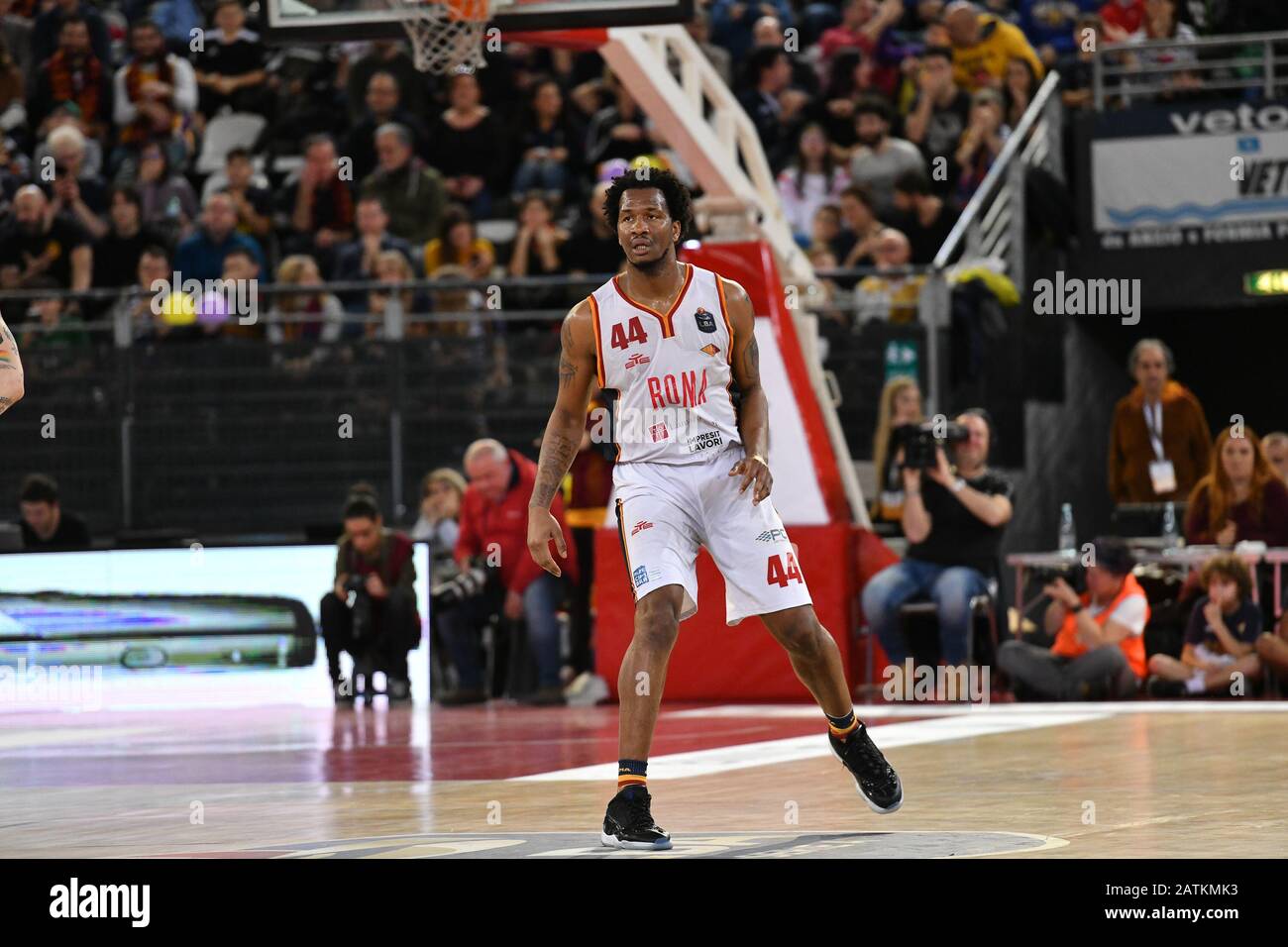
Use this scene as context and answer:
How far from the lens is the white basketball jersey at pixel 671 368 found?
291 inches

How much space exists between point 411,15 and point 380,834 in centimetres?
741

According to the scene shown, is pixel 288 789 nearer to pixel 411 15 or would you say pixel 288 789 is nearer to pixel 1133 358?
pixel 411 15

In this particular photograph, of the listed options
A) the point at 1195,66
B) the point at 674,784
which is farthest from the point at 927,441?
the point at 1195,66

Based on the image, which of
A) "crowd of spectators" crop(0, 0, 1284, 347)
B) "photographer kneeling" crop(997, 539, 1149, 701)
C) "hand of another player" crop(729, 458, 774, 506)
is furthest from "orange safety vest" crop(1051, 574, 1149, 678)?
"hand of another player" crop(729, 458, 774, 506)

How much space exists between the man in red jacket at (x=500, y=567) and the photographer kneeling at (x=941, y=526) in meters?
2.30

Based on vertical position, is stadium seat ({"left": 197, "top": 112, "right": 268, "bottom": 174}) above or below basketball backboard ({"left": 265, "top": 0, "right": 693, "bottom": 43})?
above

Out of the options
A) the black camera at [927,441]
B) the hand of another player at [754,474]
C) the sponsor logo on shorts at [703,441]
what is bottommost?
the hand of another player at [754,474]

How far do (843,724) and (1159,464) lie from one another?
955 centimetres

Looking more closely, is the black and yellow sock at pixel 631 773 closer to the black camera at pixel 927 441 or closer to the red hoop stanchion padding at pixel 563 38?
the red hoop stanchion padding at pixel 563 38

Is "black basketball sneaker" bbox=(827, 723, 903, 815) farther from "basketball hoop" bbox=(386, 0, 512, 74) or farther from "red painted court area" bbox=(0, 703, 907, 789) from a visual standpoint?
"basketball hoop" bbox=(386, 0, 512, 74)

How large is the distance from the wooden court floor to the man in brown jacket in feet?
12.2

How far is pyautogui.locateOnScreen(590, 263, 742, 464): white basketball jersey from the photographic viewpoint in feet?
24.3

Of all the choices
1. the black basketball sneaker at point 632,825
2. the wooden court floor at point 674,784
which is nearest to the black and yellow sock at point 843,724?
the wooden court floor at point 674,784

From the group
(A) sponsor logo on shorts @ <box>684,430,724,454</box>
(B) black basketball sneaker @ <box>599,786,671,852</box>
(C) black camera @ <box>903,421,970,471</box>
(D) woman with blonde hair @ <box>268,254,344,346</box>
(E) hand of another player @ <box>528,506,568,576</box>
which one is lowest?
(B) black basketball sneaker @ <box>599,786,671,852</box>
